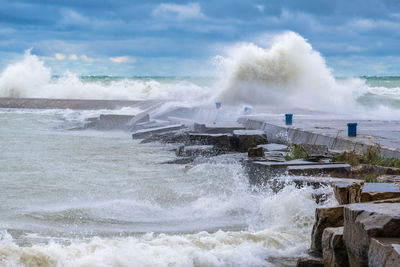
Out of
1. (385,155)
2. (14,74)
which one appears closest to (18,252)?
(385,155)

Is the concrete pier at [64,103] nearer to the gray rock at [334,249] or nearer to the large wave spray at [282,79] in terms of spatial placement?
the large wave spray at [282,79]

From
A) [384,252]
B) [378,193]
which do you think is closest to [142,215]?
[378,193]

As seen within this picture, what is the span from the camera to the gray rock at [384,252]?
3038 millimetres

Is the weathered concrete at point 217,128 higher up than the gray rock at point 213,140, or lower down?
higher up

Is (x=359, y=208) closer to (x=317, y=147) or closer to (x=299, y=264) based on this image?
(x=299, y=264)

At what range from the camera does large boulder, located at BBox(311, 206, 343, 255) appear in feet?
14.5

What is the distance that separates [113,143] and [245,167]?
6777mm

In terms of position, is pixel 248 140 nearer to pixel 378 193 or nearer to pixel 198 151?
pixel 198 151

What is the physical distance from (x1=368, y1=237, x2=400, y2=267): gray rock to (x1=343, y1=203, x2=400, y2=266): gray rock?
0.07 metres

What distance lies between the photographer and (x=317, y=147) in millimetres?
8656

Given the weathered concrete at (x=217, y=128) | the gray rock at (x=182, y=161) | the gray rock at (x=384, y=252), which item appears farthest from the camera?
the weathered concrete at (x=217, y=128)

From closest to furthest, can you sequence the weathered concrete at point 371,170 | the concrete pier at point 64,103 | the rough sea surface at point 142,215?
1. the rough sea surface at point 142,215
2. the weathered concrete at point 371,170
3. the concrete pier at point 64,103

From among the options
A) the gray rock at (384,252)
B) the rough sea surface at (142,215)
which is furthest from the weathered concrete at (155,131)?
the gray rock at (384,252)

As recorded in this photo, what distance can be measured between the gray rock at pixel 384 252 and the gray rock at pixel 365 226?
0.07m
